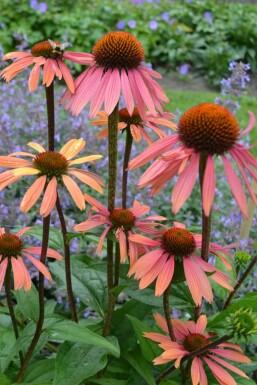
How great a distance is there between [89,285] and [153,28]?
5302 mm

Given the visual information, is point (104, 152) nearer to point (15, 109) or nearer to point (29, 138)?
point (29, 138)

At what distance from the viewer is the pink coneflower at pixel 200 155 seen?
964 mm

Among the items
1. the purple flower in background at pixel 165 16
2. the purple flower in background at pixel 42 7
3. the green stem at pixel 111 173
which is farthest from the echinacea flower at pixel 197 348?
the purple flower in background at pixel 165 16

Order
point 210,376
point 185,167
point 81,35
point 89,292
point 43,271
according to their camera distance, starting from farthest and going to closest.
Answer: point 81,35 → point 89,292 → point 210,376 → point 43,271 → point 185,167

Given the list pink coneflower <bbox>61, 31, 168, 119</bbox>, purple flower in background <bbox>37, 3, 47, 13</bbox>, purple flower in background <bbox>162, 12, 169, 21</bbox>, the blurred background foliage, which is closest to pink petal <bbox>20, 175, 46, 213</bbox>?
pink coneflower <bbox>61, 31, 168, 119</bbox>

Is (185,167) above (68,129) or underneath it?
above

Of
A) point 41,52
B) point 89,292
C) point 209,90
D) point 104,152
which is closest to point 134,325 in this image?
point 89,292

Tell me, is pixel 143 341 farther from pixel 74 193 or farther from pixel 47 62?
pixel 47 62

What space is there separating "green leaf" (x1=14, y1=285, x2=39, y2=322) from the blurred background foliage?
456 centimetres

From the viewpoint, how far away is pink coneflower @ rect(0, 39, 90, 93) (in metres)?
1.16

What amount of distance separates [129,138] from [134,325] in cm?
41

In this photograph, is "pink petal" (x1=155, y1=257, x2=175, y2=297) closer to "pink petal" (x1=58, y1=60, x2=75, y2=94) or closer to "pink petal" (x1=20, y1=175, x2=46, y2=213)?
"pink petal" (x1=20, y1=175, x2=46, y2=213)

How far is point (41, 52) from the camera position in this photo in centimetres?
121

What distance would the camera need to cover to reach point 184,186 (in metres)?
0.97
